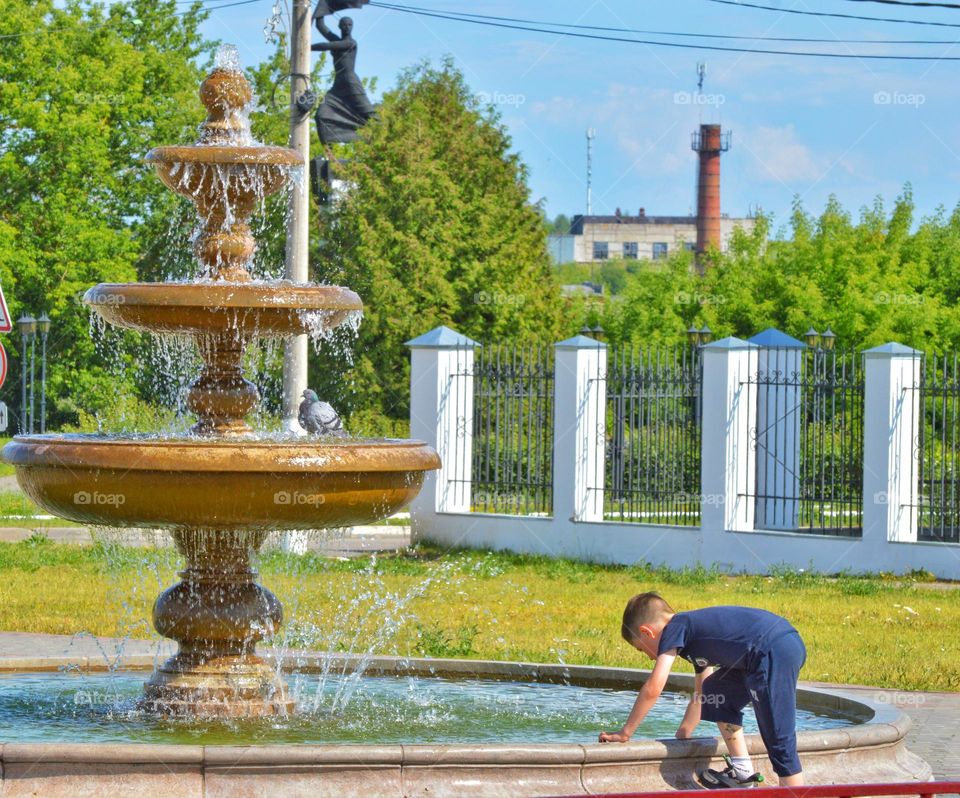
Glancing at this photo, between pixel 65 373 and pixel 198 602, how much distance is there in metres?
36.6

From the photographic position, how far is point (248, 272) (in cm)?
798

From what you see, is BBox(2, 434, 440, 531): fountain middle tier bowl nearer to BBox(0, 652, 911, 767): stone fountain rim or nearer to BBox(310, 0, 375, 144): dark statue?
BBox(0, 652, 911, 767): stone fountain rim

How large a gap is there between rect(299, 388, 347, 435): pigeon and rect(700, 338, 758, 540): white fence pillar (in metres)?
7.65

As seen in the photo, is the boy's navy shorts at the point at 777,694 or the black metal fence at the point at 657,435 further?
the black metal fence at the point at 657,435

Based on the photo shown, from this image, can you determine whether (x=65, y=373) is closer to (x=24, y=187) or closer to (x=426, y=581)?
(x=24, y=187)

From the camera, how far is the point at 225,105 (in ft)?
25.9

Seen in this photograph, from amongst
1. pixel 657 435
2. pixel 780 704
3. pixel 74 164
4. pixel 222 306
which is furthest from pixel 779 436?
pixel 74 164

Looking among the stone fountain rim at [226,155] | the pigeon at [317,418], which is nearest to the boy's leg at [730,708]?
the stone fountain rim at [226,155]

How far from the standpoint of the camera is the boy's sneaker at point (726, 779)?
5.96 m

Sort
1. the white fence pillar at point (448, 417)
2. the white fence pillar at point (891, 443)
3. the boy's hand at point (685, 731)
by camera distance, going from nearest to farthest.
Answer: the boy's hand at point (685, 731)
the white fence pillar at point (891, 443)
the white fence pillar at point (448, 417)

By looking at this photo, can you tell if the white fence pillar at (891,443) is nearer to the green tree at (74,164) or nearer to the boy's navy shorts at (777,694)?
the boy's navy shorts at (777,694)

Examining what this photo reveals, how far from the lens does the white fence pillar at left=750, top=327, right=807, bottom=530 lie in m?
18.5

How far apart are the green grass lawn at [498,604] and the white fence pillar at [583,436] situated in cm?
81

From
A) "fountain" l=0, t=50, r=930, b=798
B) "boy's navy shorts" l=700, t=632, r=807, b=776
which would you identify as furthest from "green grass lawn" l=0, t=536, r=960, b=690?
"boy's navy shorts" l=700, t=632, r=807, b=776
